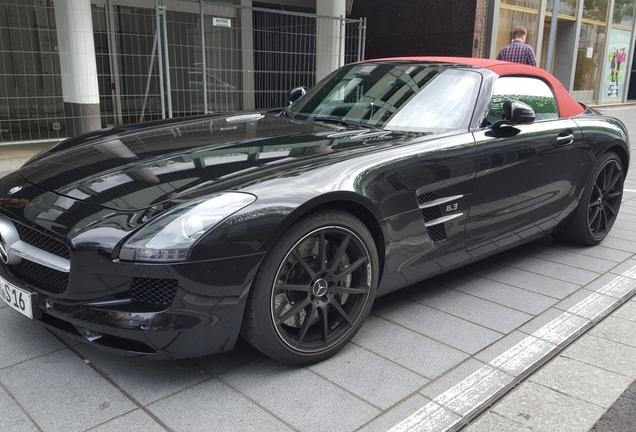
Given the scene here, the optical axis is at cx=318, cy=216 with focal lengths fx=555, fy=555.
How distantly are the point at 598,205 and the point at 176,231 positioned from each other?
383 cm

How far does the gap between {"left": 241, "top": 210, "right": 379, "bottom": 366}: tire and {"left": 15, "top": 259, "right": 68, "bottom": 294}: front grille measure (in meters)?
0.79

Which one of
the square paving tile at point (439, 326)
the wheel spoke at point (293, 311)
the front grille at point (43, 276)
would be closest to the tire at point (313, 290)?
the wheel spoke at point (293, 311)

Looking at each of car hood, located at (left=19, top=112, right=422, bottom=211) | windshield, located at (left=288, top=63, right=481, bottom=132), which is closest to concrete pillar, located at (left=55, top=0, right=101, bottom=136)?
car hood, located at (left=19, top=112, right=422, bottom=211)

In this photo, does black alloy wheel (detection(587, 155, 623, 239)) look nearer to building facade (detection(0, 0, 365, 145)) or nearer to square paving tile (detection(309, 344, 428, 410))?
square paving tile (detection(309, 344, 428, 410))

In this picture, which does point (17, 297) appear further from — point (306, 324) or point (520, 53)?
point (520, 53)

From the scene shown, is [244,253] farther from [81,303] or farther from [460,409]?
[460,409]

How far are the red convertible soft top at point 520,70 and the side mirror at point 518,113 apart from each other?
41 centimetres

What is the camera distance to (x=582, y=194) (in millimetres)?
4402

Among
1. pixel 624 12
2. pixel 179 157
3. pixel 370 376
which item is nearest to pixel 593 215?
pixel 370 376

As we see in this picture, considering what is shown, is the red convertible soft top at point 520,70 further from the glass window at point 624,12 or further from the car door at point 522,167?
the glass window at point 624,12

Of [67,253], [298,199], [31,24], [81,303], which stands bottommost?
[81,303]

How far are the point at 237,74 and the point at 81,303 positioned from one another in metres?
8.09

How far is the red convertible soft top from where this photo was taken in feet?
12.7

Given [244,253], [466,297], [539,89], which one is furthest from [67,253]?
[539,89]
